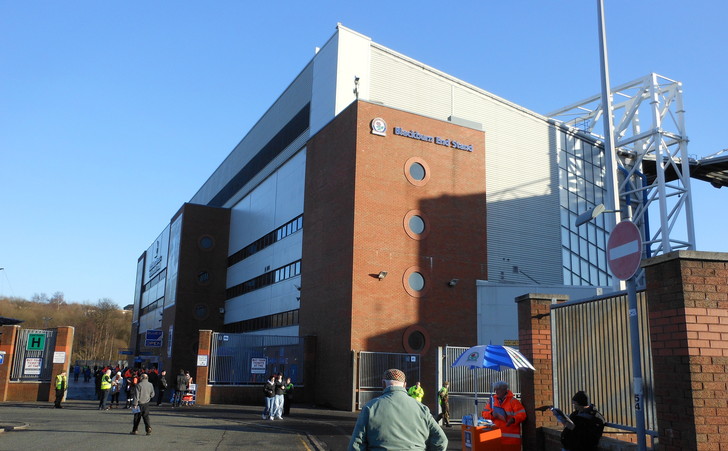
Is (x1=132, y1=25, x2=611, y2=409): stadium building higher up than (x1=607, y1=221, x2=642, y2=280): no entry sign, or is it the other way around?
(x1=132, y1=25, x2=611, y2=409): stadium building

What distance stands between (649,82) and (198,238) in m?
34.7

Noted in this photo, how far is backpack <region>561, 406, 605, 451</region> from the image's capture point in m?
7.62

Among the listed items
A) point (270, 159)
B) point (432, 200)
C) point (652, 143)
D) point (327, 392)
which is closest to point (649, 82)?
point (652, 143)

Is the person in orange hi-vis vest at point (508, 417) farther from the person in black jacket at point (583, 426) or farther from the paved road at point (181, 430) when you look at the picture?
the paved road at point (181, 430)

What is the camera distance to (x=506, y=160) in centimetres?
3644

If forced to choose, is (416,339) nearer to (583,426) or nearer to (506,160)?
(506,160)

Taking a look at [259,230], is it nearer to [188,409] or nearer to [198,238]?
[198,238]

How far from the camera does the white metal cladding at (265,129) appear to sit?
1483 inches

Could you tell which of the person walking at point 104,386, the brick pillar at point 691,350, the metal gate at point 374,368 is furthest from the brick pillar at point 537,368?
the person walking at point 104,386

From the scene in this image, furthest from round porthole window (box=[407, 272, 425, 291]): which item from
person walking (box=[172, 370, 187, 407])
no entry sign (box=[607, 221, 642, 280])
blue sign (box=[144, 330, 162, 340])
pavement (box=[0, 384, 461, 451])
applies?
no entry sign (box=[607, 221, 642, 280])

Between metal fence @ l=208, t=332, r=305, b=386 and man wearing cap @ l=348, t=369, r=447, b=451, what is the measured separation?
24434 mm

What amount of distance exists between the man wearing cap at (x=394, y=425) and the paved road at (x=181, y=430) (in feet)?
31.9

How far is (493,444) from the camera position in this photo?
10023 mm

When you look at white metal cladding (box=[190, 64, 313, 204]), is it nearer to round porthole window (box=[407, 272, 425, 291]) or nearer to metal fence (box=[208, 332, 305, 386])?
round porthole window (box=[407, 272, 425, 291])
